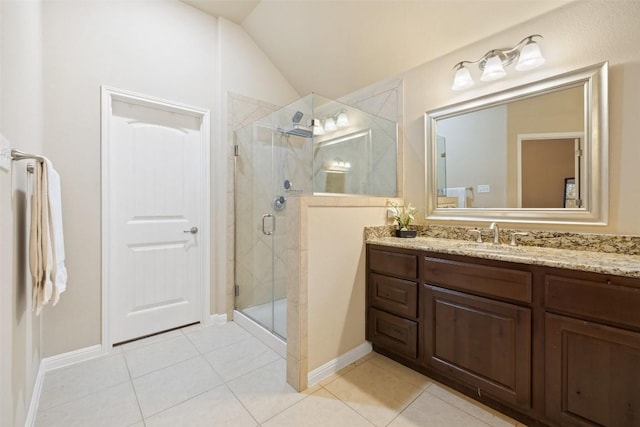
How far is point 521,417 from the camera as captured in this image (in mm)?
1419

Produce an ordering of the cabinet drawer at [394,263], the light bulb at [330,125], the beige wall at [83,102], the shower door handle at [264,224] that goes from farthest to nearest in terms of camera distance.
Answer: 1. the shower door handle at [264,224]
2. the light bulb at [330,125]
3. the beige wall at [83,102]
4. the cabinet drawer at [394,263]

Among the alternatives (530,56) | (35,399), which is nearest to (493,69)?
(530,56)

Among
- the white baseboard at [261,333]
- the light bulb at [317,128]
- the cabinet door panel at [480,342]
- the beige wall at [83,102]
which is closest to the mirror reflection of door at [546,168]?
the cabinet door panel at [480,342]

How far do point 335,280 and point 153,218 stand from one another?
1.68 m

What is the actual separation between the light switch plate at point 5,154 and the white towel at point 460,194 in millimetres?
2483

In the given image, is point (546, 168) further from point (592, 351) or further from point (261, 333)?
point (261, 333)

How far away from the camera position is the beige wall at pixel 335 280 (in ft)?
5.72


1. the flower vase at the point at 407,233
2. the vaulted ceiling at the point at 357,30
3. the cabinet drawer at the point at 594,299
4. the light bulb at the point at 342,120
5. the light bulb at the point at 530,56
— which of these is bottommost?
the cabinet drawer at the point at 594,299

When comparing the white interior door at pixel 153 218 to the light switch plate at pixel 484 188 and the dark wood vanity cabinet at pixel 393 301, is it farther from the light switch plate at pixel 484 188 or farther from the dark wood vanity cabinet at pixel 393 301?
the light switch plate at pixel 484 188

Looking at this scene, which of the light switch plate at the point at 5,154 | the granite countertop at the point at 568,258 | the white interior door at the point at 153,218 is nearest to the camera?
the light switch plate at the point at 5,154

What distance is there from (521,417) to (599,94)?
1.80 meters

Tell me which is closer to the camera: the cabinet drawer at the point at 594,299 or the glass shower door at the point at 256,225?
the cabinet drawer at the point at 594,299

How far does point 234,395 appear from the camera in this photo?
5.33 feet

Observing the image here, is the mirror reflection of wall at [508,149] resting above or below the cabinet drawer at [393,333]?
above
